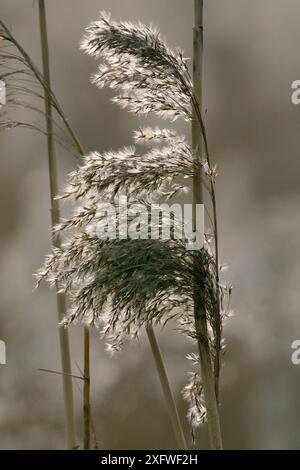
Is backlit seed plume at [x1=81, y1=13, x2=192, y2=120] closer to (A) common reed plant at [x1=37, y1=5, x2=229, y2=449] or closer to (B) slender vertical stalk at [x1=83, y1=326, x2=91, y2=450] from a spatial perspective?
(A) common reed plant at [x1=37, y1=5, x2=229, y2=449]

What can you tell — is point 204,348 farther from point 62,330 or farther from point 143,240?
point 62,330

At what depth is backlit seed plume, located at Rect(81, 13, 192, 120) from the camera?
8.00 ft

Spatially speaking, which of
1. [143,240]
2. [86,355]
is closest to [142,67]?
[143,240]

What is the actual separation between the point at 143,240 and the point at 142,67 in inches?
24.1

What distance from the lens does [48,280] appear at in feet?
7.92

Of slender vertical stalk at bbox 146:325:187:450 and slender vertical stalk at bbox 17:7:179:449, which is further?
slender vertical stalk at bbox 146:325:187:450

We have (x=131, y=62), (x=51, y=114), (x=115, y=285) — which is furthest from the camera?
(x=51, y=114)

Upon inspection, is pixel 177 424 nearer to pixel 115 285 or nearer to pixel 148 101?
pixel 115 285

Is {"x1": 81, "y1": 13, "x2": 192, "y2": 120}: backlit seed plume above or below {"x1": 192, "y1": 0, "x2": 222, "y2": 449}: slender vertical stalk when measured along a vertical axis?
above

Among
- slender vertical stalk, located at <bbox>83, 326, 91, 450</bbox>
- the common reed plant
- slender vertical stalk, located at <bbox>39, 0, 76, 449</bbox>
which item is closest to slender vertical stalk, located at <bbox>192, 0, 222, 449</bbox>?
the common reed plant

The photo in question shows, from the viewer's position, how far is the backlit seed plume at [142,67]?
8.00 ft
